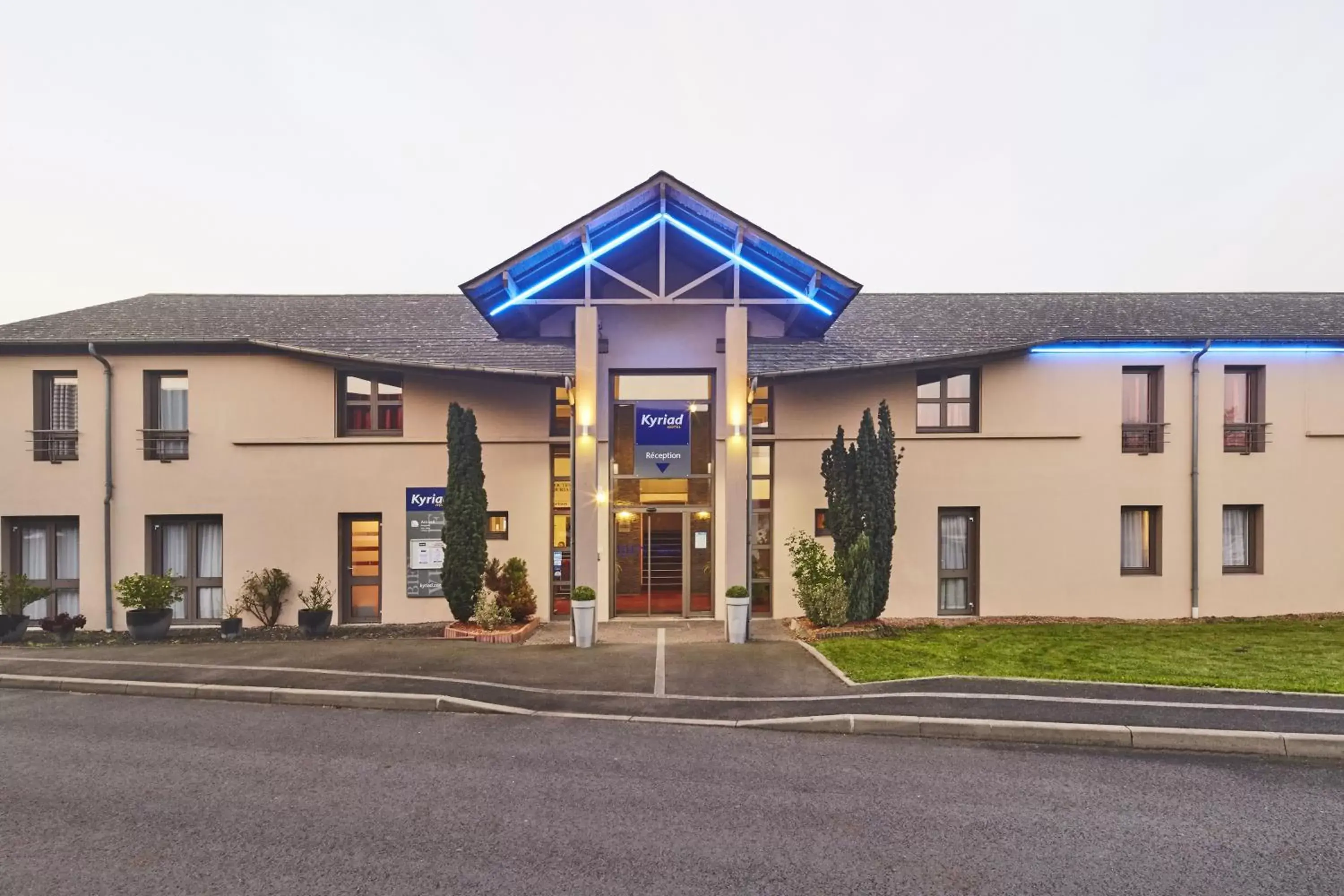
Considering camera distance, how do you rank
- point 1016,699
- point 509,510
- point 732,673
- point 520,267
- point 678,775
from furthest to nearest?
point 509,510 → point 520,267 → point 732,673 → point 1016,699 → point 678,775

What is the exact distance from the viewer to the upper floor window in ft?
45.3

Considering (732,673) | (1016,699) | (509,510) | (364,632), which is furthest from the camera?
(509,510)

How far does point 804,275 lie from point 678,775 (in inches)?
368

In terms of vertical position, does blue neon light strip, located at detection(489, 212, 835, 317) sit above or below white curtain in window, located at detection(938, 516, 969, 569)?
above

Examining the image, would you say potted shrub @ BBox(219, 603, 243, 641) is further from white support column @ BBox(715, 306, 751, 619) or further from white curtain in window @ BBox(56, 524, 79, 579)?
white support column @ BBox(715, 306, 751, 619)

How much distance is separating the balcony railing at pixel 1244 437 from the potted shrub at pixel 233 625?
20777 mm

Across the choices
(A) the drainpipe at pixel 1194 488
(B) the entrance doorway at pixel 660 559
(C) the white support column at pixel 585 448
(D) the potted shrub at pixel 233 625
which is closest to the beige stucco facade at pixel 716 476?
(A) the drainpipe at pixel 1194 488

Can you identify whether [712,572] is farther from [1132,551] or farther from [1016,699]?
[1132,551]

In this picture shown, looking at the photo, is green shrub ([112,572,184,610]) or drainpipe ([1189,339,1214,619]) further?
drainpipe ([1189,339,1214,619])

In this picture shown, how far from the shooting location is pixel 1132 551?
14.2 metres

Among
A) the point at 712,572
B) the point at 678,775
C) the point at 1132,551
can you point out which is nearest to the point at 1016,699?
the point at 678,775

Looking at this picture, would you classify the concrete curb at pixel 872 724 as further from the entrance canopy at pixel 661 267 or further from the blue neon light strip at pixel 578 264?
the blue neon light strip at pixel 578 264

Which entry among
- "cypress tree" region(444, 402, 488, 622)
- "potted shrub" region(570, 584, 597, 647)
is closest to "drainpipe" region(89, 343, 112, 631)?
A: "cypress tree" region(444, 402, 488, 622)

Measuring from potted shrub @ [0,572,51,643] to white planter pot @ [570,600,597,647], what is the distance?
11.2m
